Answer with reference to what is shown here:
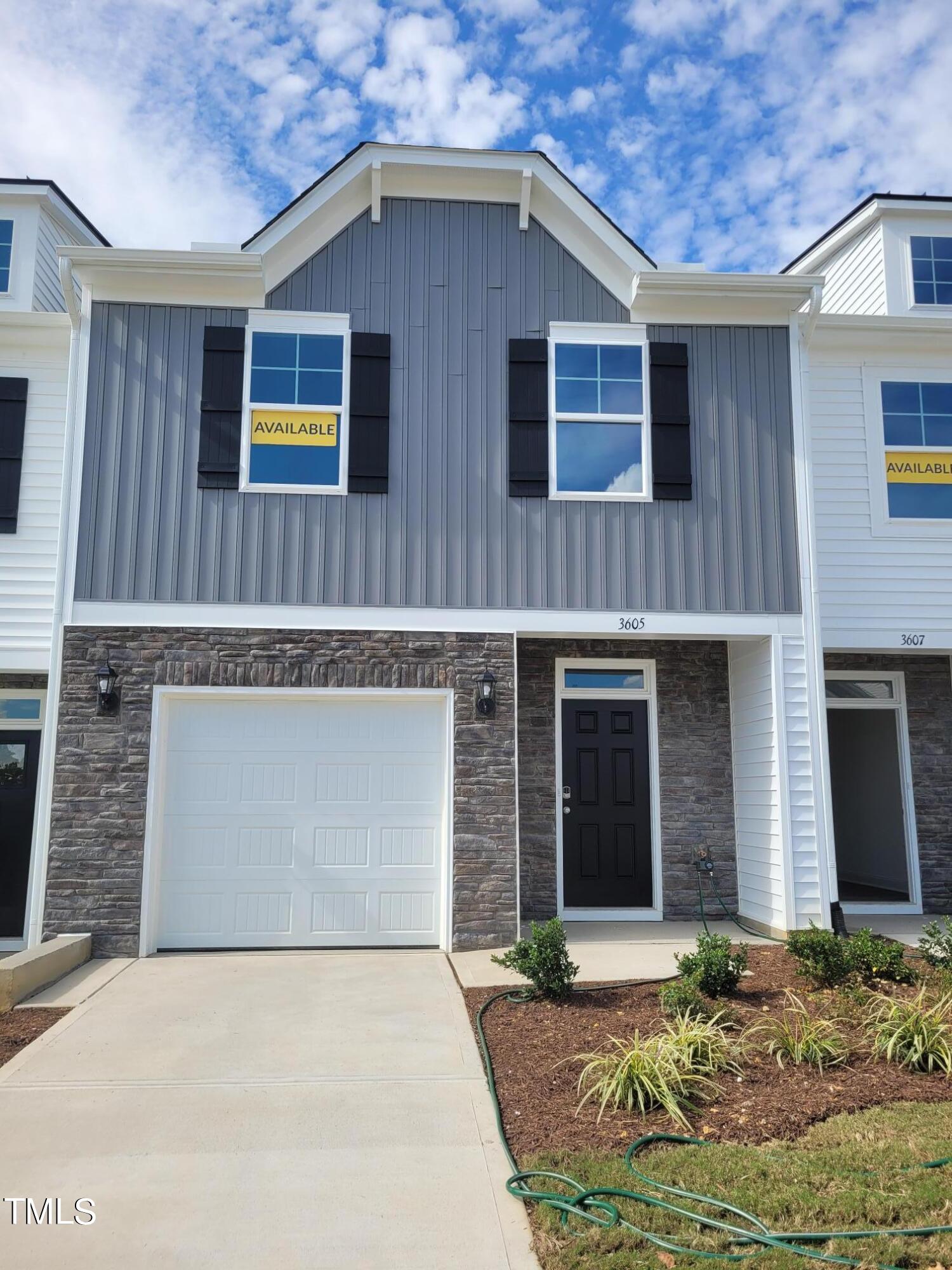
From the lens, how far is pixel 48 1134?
14.2ft

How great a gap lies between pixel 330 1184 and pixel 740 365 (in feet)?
24.6

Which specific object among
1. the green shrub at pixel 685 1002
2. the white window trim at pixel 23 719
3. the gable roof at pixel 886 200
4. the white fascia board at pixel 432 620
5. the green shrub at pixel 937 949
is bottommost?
the green shrub at pixel 685 1002

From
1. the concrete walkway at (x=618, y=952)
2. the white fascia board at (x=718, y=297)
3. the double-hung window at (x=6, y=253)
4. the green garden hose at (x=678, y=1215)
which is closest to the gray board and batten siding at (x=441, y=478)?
the white fascia board at (x=718, y=297)

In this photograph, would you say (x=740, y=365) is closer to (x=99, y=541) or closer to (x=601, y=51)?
(x=601, y=51)

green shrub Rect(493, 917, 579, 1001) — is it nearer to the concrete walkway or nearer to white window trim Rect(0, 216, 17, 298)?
the concrete walkway

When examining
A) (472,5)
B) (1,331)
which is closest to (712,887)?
(472,5)

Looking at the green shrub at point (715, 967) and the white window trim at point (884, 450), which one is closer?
the green shrub at point (715, 967)

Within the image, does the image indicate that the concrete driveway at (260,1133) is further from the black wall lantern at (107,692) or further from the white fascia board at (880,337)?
the white fascia board at (880,337)

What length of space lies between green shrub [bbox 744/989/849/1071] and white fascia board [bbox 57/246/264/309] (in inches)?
276

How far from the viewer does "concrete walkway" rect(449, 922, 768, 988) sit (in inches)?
272

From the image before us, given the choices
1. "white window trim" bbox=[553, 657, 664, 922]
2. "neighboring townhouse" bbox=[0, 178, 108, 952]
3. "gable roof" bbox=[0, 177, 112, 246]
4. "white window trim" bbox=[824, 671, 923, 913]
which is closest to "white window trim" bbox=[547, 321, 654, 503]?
"white window trim" bbox=[553, 657, 664, 922]

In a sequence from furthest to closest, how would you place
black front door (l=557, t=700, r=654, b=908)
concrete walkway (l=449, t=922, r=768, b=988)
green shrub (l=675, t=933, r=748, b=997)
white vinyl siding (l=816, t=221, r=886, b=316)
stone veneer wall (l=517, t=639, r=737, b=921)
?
white vinyl siding (l=816, t=221, r=886, b=316)
black front door (l=557, t=700, r=654, b=908)
stone veneer wall (l=517, t=639, r=737, b=921)
concrete walkway (l=449, t=922, r=768, b=988)
green shrub (l=675, t=933, r=748, b=997)

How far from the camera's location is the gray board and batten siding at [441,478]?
320 inches

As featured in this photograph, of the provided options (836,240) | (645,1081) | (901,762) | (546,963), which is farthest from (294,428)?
(836,240)
